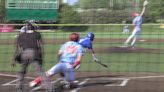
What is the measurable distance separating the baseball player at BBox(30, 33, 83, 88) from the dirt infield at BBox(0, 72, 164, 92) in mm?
283

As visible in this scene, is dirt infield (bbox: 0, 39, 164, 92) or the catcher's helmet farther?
the catcher's helmet

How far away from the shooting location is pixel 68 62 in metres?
11.6

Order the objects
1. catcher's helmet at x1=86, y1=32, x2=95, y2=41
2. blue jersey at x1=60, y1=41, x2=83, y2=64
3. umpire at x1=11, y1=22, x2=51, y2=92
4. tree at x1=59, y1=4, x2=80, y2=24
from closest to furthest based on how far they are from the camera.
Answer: tree at x1=59, y1=4, x2=80, y2=24 < umpire at x1=11, y1=22, x2=51, y2=92 < blue jersey at x1=60, y1=41, x2=83, y2=64 < catcher's helmet at x1=86, y1=32, x2=95, y2=41

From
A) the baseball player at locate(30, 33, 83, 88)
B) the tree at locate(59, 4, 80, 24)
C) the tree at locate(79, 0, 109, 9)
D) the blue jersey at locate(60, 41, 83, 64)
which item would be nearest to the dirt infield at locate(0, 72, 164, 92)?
the baseball player at locate(30, 33, 83, 88)

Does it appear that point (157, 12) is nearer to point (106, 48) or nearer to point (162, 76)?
point (162, 76)

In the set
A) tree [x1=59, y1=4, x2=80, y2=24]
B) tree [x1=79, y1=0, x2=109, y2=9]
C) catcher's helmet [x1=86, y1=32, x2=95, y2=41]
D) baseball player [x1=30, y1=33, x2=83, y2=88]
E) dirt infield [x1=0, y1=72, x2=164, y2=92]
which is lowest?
dirt infield [x1=0, y1=72, x2=164, y2=92]

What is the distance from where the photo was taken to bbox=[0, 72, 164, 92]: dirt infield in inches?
461

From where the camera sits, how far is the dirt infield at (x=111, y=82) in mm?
11701

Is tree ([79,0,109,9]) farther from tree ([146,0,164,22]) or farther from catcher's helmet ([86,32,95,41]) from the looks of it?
catcher's helmet ([86,32,95,41])

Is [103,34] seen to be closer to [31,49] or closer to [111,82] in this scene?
[111,82]

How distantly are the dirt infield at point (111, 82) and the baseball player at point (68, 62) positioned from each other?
283 mm

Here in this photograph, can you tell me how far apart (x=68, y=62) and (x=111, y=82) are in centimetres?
181

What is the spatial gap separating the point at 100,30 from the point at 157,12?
2.42 m

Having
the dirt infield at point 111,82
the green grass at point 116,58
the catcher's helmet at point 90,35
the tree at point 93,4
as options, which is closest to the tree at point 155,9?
the tree at point 93,4
